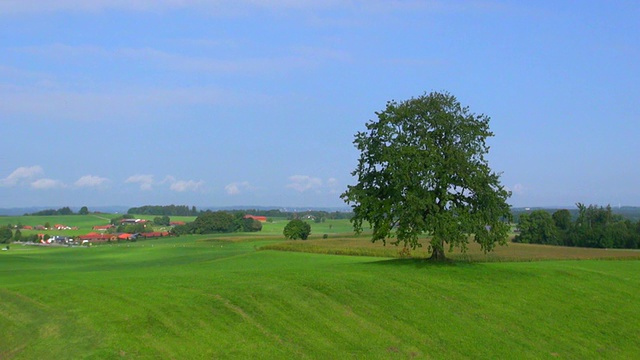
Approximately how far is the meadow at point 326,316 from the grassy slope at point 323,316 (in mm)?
58

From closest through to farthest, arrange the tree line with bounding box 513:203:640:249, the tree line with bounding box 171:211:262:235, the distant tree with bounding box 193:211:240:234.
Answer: the tree line with bounding box 513:203:640:249 < the tree line with bounding box 171:211:262:235 < the distant tree with bounding box 193:211:240:234

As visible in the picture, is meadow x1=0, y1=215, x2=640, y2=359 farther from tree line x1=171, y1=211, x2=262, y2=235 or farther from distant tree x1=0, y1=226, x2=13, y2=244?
tree line x1=171, y1=211, x2=262, y2=235

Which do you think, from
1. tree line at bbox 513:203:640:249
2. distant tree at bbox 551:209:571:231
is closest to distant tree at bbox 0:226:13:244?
tree line at bbox 513:203:640:249

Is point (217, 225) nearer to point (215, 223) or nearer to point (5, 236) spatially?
point (215, 223)

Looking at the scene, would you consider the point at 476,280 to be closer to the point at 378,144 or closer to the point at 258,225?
the point at 378,144

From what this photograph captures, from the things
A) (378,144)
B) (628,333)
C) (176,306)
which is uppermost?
(378,144)

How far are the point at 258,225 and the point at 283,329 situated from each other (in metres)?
138

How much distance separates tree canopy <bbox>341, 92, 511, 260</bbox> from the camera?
125ft

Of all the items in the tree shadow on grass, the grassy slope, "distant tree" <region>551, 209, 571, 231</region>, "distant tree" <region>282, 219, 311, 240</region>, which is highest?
"distant tree" <region>551, 209, 571, 231</region>

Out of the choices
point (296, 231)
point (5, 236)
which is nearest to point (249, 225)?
point (296, 231)

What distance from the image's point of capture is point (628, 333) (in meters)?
30.1

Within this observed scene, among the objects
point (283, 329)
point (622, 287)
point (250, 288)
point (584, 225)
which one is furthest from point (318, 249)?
point (584, 225)

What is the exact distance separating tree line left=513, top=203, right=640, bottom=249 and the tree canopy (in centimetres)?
7908

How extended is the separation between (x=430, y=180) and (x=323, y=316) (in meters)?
14.7
